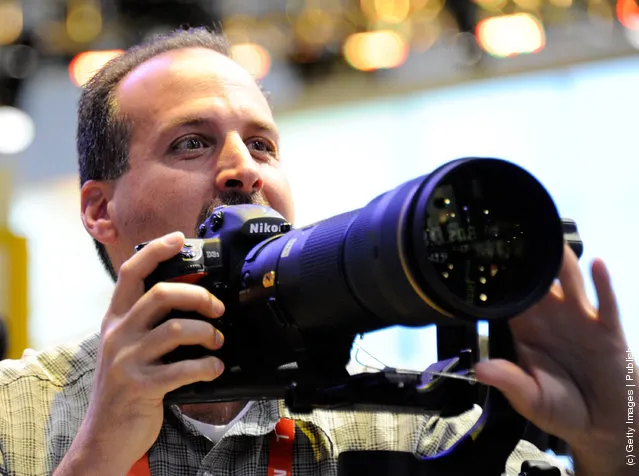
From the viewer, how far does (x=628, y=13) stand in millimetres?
3756

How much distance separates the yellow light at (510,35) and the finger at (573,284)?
3251 millimetres

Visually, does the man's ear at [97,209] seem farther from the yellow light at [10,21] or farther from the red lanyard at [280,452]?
the yellow light at [10,21]

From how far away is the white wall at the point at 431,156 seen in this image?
3209 millimetres

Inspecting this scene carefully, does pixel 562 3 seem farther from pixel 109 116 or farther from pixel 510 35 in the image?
pixel 109 116

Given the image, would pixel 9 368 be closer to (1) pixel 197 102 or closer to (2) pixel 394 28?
(1) pixel 197 102

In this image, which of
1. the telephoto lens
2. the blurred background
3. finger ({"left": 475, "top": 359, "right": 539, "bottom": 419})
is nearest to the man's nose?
the telephoto lens

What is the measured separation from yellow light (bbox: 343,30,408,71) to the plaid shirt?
3.06 m

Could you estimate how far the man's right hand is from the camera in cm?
100

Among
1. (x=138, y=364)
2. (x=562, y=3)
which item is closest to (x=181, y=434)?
(x=138, y=364)

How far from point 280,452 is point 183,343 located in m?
0.29

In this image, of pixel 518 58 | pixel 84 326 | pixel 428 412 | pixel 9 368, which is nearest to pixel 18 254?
pixel 84 326

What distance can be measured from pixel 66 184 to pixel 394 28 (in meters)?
2.00

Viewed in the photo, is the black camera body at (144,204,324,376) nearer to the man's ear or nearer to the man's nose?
the man's nose

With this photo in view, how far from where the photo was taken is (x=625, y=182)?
10.5 ft
